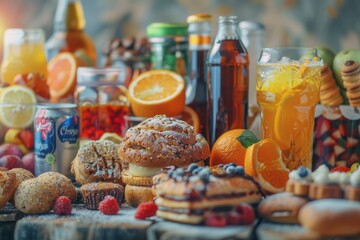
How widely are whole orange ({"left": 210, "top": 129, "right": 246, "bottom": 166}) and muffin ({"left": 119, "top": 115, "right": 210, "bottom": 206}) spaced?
0.34 feet

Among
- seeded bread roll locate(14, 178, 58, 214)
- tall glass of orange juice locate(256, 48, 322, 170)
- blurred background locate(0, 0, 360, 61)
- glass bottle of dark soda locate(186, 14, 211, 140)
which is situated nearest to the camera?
seeded bread roll locate(14, 178, 58, 214)

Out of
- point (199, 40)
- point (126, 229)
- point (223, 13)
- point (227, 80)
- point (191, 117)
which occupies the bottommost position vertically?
point (126, 229)

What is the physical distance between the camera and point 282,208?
1.80 meters

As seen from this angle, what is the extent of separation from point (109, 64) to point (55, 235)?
141cm

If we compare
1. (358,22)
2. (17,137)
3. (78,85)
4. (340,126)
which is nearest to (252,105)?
(340,126)

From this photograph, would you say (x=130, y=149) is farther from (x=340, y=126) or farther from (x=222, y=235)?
(x=340, y=126)

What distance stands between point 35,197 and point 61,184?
10cm

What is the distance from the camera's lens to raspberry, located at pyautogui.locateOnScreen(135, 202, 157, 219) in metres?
1.88

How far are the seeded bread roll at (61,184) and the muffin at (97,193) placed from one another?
0.10 ft

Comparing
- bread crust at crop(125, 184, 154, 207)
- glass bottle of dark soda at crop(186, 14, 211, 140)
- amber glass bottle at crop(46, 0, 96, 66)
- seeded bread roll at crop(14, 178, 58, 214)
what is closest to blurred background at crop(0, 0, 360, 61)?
amber glass bottle at crop(46, 0, 96, 66)

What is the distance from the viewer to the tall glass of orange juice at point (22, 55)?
277 cm

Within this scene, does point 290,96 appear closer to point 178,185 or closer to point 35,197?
point 178,185

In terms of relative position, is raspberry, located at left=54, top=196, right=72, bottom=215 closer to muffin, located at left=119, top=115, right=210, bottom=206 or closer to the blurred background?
muffin, located at left=119, top=115, right=210, bottom=206

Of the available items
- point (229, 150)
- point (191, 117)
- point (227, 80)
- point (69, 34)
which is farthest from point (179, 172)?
point (69, 34)
